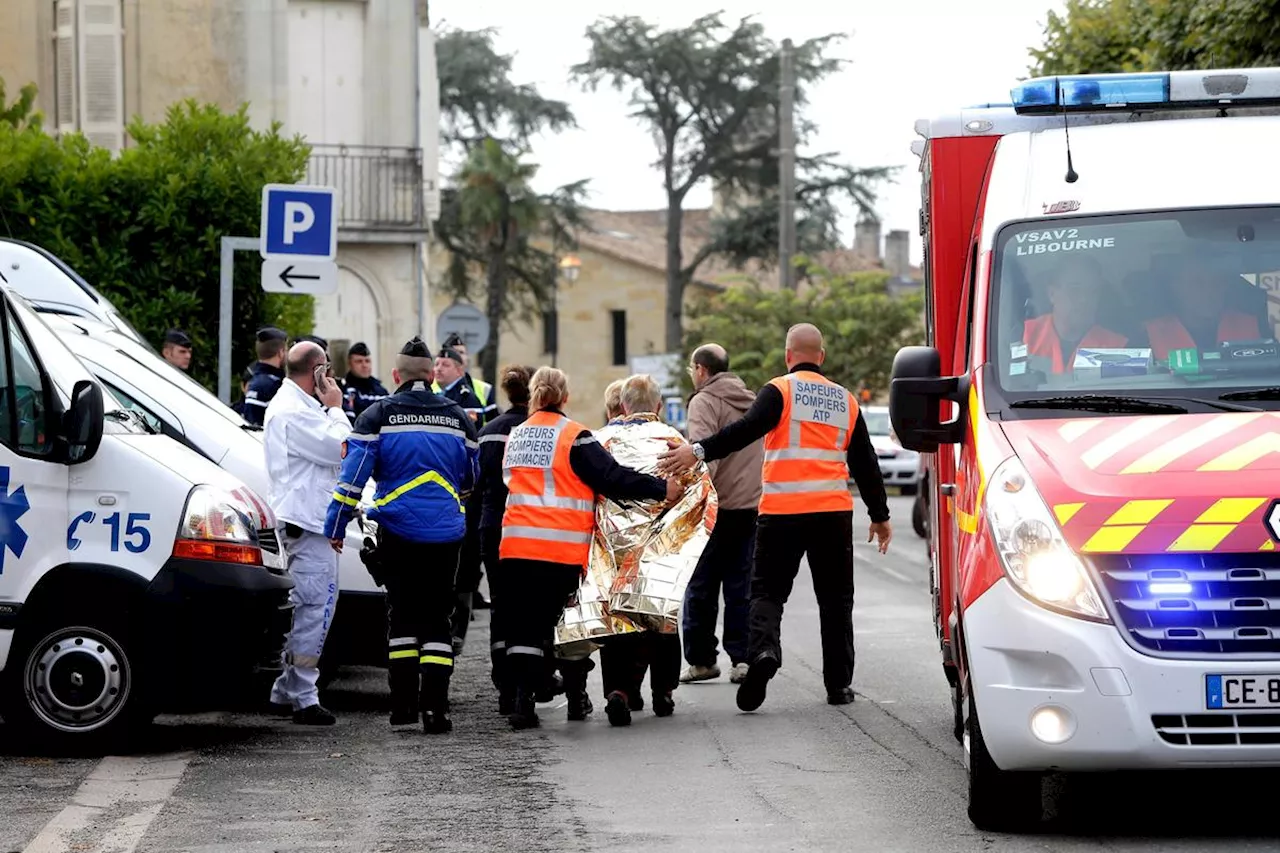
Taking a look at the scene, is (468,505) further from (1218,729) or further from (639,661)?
(1218,729)

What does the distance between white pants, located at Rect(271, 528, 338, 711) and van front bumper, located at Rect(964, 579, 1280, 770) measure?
15.1 feet

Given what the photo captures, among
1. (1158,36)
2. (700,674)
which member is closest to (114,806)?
(700,674)

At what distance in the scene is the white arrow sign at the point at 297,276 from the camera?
48.6 ft

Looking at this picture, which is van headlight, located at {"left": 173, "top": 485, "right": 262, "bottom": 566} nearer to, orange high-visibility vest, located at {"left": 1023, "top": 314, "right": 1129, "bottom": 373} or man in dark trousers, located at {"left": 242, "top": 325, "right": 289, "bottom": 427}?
man in dark trousers, located at {"left": 242, "top": 325, "right": 289, "bottom": 427}

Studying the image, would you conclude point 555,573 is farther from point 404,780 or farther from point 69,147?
point 69,147

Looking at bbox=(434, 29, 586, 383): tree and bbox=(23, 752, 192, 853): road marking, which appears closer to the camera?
bbox=(23, 752, 192, 853): road marking

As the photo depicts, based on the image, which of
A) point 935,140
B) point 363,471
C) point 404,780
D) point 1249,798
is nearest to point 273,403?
point 363,471

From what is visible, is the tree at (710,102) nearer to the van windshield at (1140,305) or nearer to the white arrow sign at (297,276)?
the white arrow sign at (297,276)

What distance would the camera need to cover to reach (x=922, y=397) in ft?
25.4

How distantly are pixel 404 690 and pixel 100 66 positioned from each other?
72.3 ft

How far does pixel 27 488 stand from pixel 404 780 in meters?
2.14

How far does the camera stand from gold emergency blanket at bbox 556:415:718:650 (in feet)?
34.8

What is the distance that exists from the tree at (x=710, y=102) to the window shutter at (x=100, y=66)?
28.8 meters

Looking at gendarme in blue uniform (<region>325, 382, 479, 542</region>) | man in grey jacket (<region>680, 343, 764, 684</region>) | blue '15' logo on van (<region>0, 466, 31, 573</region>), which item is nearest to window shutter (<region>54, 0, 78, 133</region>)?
man in grey jacket (<region>680, 343, 764, 684</region>)
